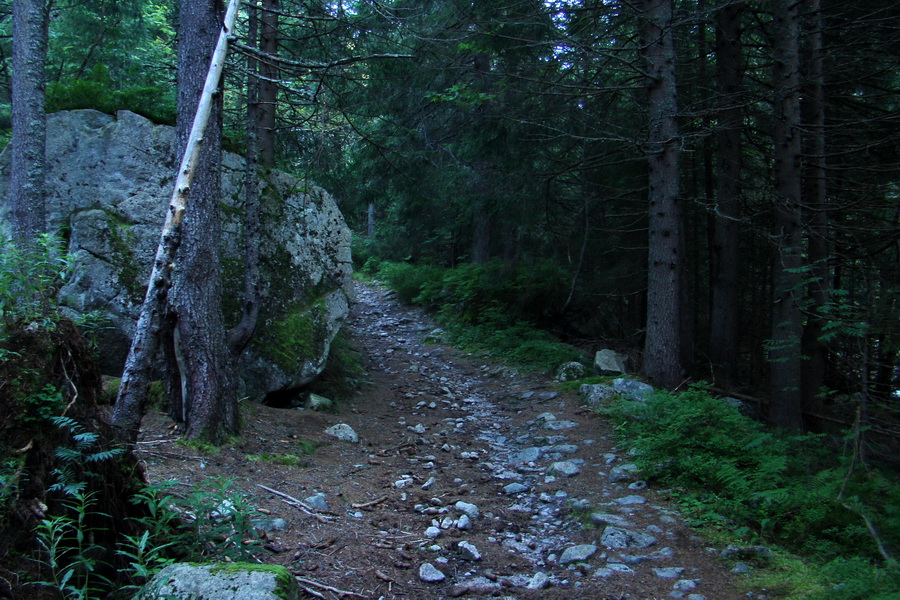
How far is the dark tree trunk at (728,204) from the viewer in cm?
1001

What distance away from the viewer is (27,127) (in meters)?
6.90

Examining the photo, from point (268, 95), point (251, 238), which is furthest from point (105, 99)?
point (251, 238)

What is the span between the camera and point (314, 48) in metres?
10.5

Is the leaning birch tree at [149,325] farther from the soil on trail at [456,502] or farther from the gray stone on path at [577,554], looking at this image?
the gray stone on path at [577,554]

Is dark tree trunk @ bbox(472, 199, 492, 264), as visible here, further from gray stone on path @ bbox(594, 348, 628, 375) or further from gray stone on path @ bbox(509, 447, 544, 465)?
gray stone on path @ bbox(509, 447, 544, 465)

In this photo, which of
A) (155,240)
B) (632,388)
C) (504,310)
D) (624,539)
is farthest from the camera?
(504,310)

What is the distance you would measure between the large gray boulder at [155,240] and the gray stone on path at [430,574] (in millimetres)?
4296

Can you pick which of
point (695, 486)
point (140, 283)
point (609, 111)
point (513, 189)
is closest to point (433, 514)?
point (695, 486)

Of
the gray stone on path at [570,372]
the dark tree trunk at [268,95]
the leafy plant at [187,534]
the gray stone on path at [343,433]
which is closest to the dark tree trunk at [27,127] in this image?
the dark tree trunk at [268,95]

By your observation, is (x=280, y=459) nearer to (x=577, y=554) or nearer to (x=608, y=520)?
(x=577, y=554)

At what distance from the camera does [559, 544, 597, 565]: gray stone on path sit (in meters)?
4.22

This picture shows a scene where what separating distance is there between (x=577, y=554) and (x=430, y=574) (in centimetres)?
120

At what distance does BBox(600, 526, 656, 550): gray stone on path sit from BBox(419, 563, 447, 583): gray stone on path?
141 centimetres

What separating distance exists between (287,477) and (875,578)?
4.62 metres
